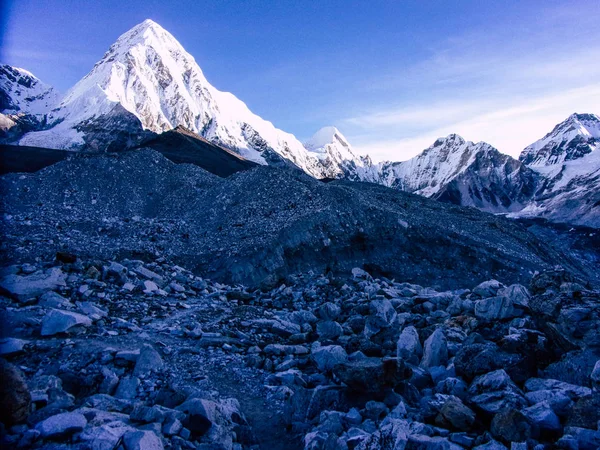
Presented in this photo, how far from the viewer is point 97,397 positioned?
18.8ft

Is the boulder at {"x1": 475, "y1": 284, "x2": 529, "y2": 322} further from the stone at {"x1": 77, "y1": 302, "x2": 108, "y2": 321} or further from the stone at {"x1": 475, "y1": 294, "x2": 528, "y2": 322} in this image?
the stone at {"x1": 77, "y1": 302, "x2": 108, "y2": 321}

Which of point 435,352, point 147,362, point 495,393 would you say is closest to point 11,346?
point 147,362

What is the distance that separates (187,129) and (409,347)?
3857 inches

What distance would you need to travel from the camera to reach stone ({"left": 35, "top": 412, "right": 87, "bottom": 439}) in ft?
14.2

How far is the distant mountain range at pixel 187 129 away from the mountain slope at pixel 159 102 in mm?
374

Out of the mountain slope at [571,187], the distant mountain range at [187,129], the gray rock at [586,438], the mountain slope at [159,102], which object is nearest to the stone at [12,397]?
the gray rock at [586,438]

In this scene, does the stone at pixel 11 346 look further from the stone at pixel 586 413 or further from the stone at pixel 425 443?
the stone at pixel 586 413

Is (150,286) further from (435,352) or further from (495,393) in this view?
(495,393)

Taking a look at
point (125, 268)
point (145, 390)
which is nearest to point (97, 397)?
point (145, 390)

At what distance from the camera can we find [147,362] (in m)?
7.07

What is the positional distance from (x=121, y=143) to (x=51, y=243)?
95075mm

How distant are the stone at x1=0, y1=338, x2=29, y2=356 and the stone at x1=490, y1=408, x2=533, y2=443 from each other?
712cm

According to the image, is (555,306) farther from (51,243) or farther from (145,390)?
(51,243)

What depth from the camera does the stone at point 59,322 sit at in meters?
7.93
